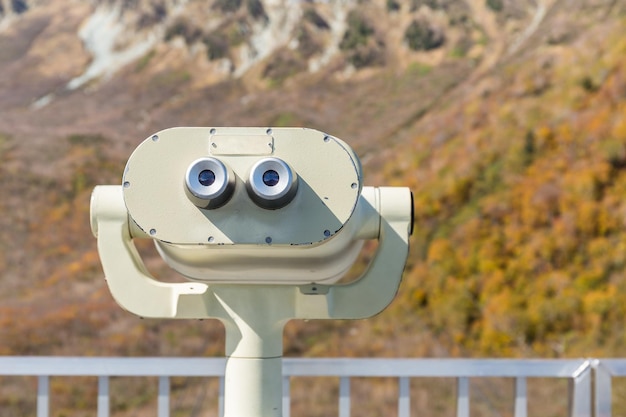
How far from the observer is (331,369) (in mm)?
1823

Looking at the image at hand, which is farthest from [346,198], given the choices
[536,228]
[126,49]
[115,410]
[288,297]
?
[126,49]

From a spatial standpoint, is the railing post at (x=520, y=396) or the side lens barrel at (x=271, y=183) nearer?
the side lens barrel at (x=271, y=183)

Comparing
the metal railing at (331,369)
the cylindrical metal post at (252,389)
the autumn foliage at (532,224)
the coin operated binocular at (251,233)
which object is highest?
the autumn foliage at (532,224)

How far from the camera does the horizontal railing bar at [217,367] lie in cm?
180

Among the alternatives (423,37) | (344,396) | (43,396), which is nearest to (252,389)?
(344,396)

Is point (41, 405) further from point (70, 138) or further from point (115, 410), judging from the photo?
point (70, 138)

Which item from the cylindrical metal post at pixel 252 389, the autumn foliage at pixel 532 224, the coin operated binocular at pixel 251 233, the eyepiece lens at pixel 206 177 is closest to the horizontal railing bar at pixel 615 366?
the coin operated binocular at pixel 251 233

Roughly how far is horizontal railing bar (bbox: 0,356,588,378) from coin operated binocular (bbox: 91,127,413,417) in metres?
0.42

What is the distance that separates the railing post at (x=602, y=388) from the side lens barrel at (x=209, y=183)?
1.26m

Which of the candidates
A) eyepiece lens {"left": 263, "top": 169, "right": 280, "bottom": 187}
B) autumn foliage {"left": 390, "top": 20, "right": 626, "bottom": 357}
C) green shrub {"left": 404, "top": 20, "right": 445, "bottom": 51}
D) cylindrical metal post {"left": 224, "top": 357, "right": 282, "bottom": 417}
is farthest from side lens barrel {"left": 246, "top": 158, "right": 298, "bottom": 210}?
green shrub {"left": 404, "top": 20, "right": 445, "bottom": 51}

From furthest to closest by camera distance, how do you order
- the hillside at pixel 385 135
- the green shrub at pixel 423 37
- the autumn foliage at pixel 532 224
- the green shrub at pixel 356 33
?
the green shrub at pixel 356 33 < the green shrub at pixel 423 37 < the hillside at pixel 385 135 < the autumn foliage at pixel 532 224

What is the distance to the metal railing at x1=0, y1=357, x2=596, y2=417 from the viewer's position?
5.91 ft

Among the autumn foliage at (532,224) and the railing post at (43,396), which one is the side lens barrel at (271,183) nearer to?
the railing post at (43,396)

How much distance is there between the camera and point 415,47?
16719mm
